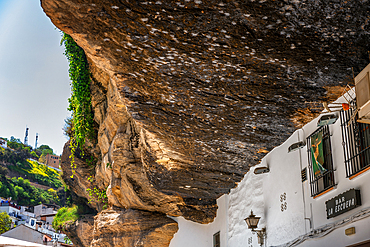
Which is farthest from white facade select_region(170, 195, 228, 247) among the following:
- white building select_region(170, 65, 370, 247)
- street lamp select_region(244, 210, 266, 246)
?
street lamp select_region(244, 210, 266, 246)

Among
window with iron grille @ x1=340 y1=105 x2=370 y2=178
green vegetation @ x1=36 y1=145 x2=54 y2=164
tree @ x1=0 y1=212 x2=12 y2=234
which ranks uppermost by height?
green vegetation @ x1=36 y1=145 x2=54 y2=164

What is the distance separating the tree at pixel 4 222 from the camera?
4661 cm

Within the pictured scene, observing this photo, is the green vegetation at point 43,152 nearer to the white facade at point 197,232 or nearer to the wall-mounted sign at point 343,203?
the white facade at point 197,232

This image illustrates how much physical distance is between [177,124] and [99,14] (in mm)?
2878

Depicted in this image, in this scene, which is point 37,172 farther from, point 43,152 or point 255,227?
point 255,227

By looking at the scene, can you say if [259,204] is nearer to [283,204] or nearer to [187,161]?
[283,204]

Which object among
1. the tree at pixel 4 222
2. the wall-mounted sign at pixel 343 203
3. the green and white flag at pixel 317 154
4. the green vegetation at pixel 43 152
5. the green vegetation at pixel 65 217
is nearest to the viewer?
the wall-mounted sign at pixel 343 203

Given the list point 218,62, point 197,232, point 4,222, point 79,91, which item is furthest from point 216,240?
point 4,222

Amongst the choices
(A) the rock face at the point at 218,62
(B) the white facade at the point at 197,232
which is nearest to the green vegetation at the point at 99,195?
(B) the white facade at the point at 197,232

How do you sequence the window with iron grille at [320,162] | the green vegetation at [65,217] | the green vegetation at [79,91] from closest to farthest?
1. the window with iron grille at [320,162]
2. the green vegetation at [79,91]
3. the green vegetation at [65,217]

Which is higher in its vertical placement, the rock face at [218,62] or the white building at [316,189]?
the rock face at [218,62]

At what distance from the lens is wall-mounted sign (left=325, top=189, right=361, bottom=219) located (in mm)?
5285

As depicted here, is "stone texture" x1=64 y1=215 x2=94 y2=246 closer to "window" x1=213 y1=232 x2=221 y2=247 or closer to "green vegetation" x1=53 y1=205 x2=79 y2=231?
"green vegetation" x1=53 y1=205 x2=79 y2=231

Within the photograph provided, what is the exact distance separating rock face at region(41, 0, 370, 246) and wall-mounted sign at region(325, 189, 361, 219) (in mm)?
1306
